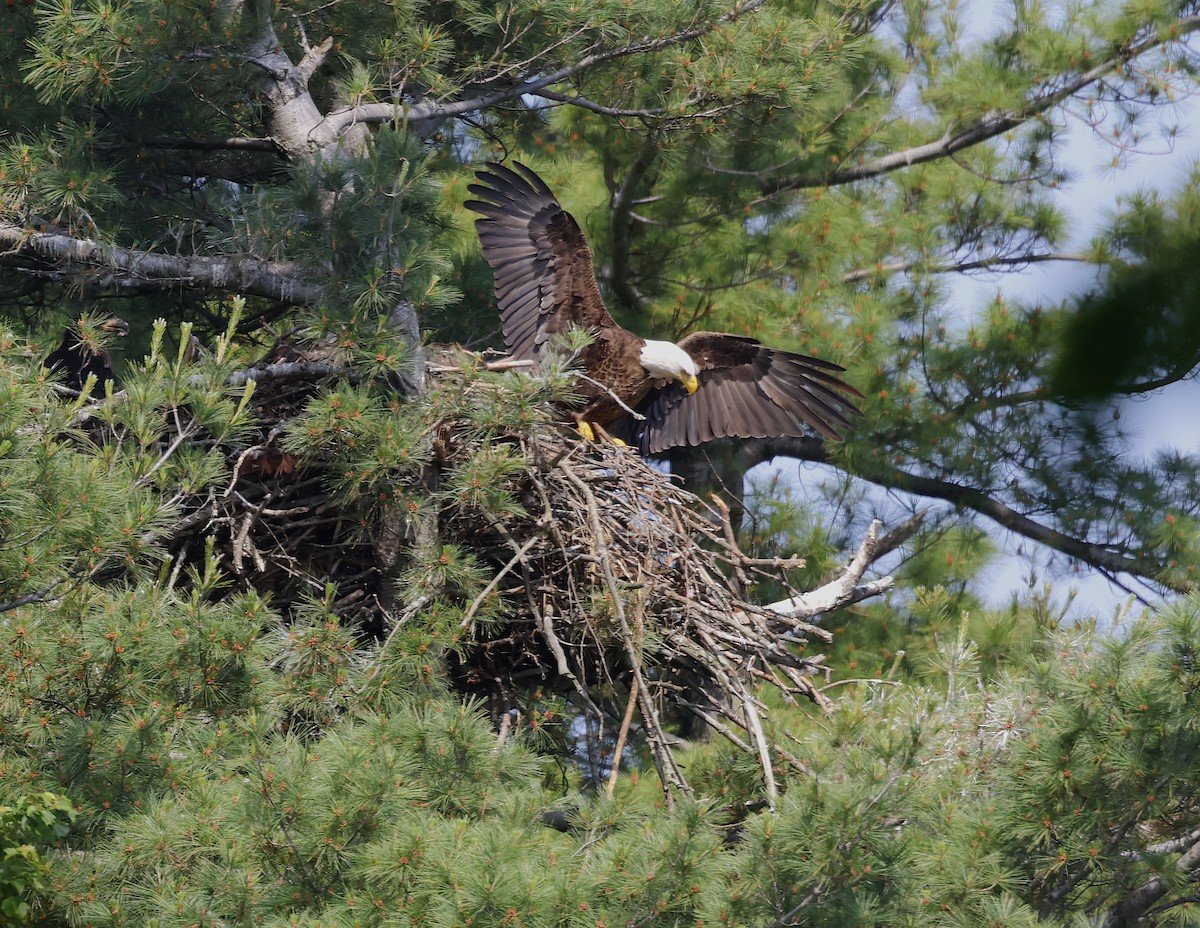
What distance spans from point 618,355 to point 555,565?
1.16 metres

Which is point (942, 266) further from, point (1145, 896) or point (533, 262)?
point (1145, 896)

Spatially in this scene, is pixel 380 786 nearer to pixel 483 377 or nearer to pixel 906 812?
pixel 906 812

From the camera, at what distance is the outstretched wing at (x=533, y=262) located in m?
5.18

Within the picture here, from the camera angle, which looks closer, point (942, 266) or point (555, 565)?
point (555, 565)

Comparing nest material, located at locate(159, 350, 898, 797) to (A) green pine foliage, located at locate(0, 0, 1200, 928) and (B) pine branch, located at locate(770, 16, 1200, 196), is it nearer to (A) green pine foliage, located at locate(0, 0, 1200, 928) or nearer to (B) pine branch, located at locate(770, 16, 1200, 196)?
(A) green pine foliage, located at locate(0, 0, 1200, 928)

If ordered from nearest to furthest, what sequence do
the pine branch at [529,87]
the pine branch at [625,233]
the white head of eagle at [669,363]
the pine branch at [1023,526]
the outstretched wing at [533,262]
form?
1. the pine branch at [529,87]
2. the outstretched wing at [533,262]
3. the white head of eagle at [669,363]
4. the pine branch at [1023,526]
5. the pine branch at [625,233]

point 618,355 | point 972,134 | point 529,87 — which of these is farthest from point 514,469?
point 972,134

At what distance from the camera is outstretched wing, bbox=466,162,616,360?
17.0 feet

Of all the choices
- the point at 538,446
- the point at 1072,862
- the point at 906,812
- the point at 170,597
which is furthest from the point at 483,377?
the point at 1072,862

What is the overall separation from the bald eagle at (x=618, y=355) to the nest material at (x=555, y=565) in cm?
61

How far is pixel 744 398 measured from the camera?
5.62 m

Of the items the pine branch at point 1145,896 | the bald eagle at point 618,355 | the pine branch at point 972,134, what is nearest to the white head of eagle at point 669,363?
the bald eagle at point 618,355

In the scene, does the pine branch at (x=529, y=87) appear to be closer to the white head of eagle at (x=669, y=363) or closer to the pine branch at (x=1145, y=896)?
the white head of eagle at (x=669, y=363)

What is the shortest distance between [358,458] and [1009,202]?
11.5 ft
